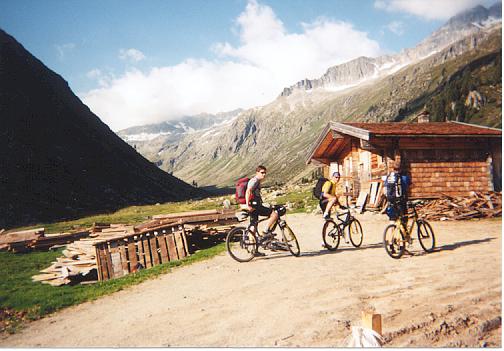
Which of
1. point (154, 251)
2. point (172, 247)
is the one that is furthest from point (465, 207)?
point (154, 251)

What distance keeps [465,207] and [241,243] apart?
12.4 meters

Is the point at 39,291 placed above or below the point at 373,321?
below

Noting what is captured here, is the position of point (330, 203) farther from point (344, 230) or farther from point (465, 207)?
point (465, 207)

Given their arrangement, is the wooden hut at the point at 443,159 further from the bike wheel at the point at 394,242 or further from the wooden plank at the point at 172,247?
the wooden plank at the point at 172,247

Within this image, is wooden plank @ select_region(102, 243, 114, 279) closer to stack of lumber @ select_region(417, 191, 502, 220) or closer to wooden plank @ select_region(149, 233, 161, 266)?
wooden plank @ select_region(149, 233, 161, 266)

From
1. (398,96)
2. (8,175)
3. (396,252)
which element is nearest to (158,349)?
(396,252)

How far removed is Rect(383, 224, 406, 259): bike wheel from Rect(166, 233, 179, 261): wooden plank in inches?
270

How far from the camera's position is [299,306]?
16.9 ft

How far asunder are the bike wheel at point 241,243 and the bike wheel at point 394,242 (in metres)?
3.59

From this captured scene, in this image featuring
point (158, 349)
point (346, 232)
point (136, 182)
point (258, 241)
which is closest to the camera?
point (158, 349)

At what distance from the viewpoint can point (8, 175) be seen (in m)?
35.3

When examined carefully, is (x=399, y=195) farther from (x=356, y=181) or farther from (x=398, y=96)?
(x=398, y=96)

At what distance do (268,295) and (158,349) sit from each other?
7.06ft

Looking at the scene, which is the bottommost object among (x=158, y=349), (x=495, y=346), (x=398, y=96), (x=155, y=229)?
(x=495, y=346)
